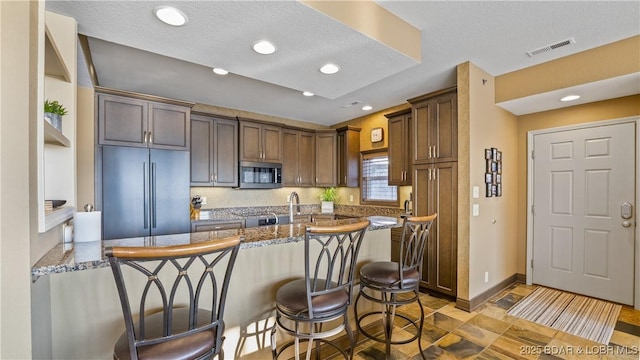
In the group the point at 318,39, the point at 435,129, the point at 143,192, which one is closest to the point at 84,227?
the point at 143,192

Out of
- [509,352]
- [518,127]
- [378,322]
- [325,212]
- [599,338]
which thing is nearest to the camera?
[509,352]

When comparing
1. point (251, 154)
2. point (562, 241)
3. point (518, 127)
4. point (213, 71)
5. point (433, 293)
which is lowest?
point (433, 293)

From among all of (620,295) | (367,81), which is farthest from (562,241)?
(367,81)

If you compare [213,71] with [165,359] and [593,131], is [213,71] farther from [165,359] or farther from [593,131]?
[593,131]

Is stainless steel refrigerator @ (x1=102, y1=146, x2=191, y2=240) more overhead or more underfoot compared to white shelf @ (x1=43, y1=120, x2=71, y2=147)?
more underfoot

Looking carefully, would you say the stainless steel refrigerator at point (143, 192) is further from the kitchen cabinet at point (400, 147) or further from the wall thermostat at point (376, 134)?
the wall thermostat at point (376, 134)

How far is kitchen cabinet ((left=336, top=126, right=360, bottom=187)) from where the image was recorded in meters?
5.21

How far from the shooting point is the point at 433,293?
11.7 feet

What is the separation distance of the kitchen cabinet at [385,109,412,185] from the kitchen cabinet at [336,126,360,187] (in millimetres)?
950

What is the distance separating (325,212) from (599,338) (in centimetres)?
397

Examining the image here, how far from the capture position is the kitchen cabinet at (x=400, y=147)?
4.12 m

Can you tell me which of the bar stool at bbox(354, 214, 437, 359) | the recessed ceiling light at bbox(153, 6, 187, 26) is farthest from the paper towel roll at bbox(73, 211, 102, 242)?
the bar stool at bbox(354, 214, 437, 359)

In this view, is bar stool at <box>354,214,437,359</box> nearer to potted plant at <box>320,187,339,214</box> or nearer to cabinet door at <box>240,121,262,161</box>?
cabinet door at <box>240,121,262,161</box>

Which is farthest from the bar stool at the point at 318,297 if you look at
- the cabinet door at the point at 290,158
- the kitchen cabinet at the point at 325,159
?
the kitchen cabinet at the point at 325,159
